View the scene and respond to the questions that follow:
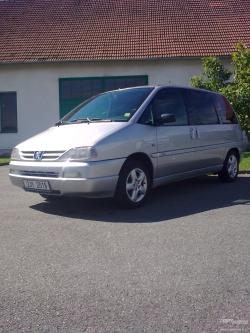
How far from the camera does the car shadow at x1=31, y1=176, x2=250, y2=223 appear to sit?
6.95m

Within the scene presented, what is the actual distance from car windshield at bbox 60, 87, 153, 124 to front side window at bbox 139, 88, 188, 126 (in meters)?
0.17

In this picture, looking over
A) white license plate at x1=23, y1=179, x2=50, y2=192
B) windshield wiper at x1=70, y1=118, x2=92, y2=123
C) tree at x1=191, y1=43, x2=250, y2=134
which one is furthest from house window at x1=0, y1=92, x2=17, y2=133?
white license plate at x1=23, y1=179, x2=50, y2=192

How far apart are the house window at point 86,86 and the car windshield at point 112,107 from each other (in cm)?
1033

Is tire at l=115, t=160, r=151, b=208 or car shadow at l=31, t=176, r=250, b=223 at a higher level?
tire at l=115, t=160, r=151, b=208

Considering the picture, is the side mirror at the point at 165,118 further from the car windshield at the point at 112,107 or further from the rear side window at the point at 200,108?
the rear side window at the point at 200,108

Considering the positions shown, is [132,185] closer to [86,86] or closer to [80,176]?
[80,176]

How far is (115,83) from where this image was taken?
18.9m

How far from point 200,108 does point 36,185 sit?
11.4 ft

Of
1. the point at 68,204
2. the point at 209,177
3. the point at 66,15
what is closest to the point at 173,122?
the point at 68,204

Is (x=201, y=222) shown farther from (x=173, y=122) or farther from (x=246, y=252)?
(x=173, y=122)

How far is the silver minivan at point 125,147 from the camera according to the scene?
6820 mm

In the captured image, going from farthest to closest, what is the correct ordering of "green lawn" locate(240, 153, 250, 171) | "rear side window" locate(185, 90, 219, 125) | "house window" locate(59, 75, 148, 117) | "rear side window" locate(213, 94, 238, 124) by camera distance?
"house window" locate(59, 75, 148, 117) → "green lawn" locate(240, 153, 250, 171) → "rear side window" locate(213, 94, 238, 124) → "rear side window" locate(185, 90, 219, 125)

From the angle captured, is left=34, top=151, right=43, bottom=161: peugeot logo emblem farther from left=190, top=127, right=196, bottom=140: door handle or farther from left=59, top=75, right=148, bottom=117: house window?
left=59, top=75, right=148, bottom=117: house window

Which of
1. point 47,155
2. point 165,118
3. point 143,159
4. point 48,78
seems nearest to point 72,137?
point 47,155
